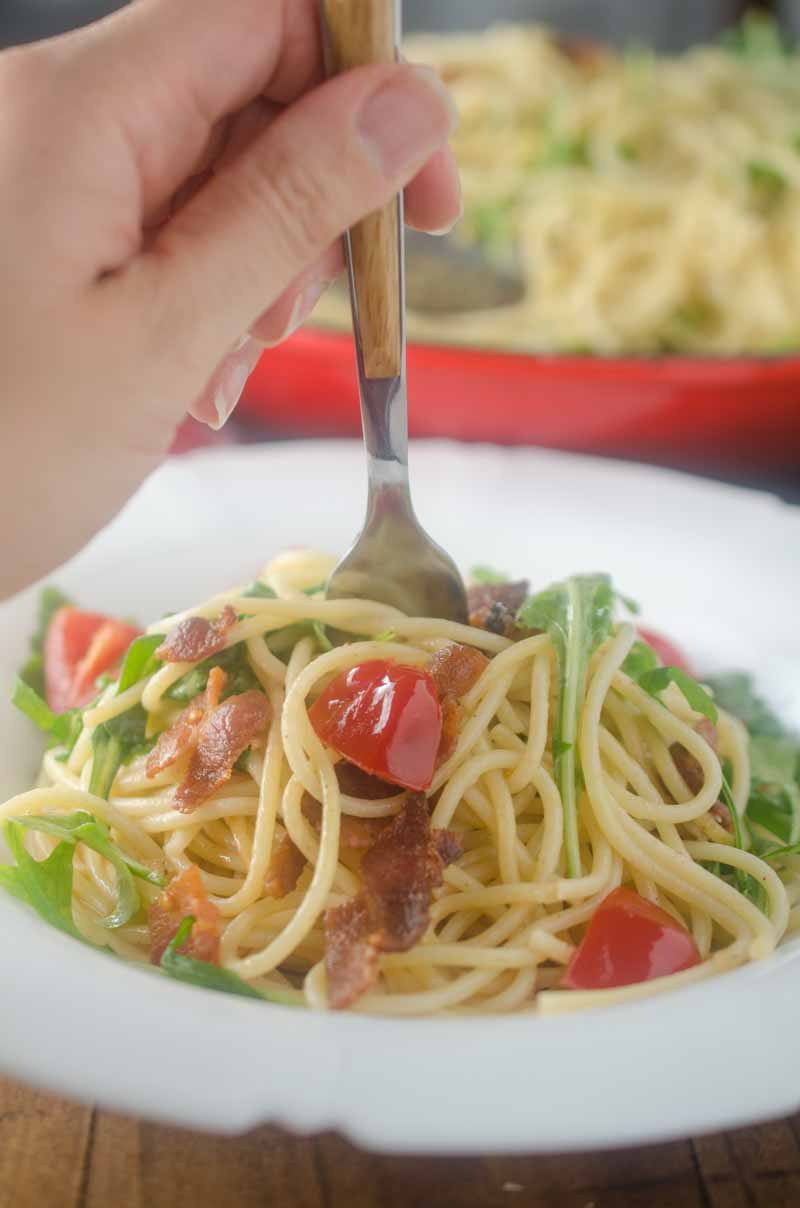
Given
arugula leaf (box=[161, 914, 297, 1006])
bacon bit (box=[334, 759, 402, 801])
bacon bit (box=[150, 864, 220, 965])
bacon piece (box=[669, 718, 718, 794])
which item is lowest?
bacon piece (box=[669, 718, 718, 794])

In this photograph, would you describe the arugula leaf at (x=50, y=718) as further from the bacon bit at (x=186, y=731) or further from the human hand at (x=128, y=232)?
the human hand at (x=128, y=232)

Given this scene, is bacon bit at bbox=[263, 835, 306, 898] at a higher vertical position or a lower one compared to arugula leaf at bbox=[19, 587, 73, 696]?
higher

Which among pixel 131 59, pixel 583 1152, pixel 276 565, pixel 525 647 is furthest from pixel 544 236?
pixel 583 1152

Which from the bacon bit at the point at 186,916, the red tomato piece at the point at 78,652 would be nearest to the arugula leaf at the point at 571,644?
the bacon bit at the point at 186,916

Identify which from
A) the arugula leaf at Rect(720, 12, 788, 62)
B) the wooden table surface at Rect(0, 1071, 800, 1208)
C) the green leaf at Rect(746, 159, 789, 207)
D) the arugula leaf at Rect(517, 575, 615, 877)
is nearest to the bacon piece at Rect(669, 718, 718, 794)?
the arugula leaf at Rect(517, 575, 615, 877)

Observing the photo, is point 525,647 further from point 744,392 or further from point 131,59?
point 744,392

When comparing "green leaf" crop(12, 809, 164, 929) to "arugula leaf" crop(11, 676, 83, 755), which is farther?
"arugula leaf" crop(11, 676, 83, 755)

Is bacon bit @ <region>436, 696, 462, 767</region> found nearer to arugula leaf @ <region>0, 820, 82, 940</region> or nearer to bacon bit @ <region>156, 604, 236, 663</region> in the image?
bacon bit @ <region>156, 604, 236, 663</region>
